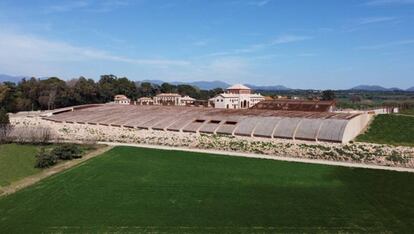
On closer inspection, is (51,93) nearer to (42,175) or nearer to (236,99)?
(236,99)

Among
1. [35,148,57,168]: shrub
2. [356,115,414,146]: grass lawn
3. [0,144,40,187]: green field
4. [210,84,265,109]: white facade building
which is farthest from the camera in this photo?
[210,84,265,109]: white facade building

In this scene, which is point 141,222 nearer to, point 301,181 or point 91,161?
point 301,181

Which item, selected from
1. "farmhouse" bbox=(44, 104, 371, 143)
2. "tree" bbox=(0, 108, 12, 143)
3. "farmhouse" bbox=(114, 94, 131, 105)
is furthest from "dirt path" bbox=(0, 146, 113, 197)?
"farmhouse" bbox=(114, 94, 131, 105)

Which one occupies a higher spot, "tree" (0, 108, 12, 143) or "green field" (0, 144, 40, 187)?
"tree" (0, 108, 12, 143)

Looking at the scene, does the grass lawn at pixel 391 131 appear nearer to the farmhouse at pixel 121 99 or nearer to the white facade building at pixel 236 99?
the white facade building at pixel 236 99

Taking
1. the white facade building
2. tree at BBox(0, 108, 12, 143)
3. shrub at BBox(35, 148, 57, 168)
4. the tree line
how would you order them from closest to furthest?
shrub at BBox(35, 148, 57, 168)
tree at BBox(0, 108, 12, 143)
the white facade building
the tree line

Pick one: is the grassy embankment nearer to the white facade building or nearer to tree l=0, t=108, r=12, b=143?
tree l=0, t=108, r=12, b=143

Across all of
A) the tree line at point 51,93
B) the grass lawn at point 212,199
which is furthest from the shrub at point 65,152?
the tree line at point 51,93
